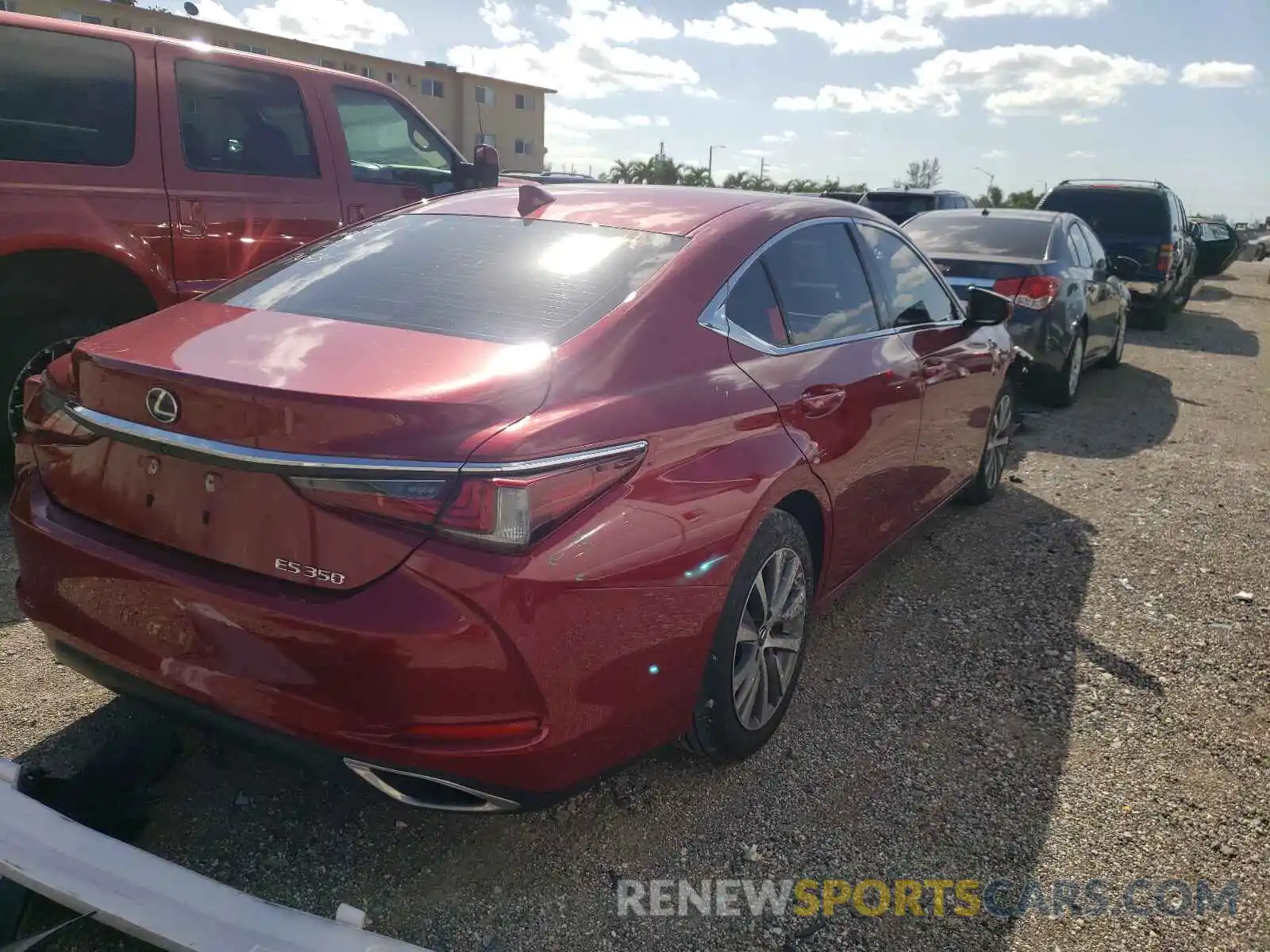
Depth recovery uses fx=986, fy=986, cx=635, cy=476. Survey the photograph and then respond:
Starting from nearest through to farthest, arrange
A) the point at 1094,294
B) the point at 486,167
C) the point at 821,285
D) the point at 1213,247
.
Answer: the point at 821,285 → the point at 486,167 → the point at 1094,294 → the point at 1213,247

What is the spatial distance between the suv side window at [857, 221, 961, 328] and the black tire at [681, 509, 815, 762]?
1.32 m

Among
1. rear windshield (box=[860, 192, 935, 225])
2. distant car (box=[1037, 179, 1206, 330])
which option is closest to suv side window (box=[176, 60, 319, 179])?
distant car (box=[1037, 179, 1206, 330])

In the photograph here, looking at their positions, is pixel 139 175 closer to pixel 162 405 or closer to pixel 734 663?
pixel 162 405

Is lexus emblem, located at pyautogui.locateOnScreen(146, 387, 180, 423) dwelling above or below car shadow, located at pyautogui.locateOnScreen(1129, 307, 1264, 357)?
above

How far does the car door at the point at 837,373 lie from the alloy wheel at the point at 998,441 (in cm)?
160

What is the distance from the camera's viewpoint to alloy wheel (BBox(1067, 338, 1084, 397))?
797 centimetres

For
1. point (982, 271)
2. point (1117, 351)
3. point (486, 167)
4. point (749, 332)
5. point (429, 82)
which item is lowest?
point (1117, 351)

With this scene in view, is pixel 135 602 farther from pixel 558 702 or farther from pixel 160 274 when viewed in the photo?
pixel 160 274

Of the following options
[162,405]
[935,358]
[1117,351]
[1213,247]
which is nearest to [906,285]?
[935,358]

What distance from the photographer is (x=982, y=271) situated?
24.4 ft

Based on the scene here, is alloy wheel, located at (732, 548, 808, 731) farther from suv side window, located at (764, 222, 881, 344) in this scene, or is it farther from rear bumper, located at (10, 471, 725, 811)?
suv side window, located at (764, 222, 881, 344)

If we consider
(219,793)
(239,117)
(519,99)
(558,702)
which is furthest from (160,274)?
(519,99)

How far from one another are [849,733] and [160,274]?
148 inches

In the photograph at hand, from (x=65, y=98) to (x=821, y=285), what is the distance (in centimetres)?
355
